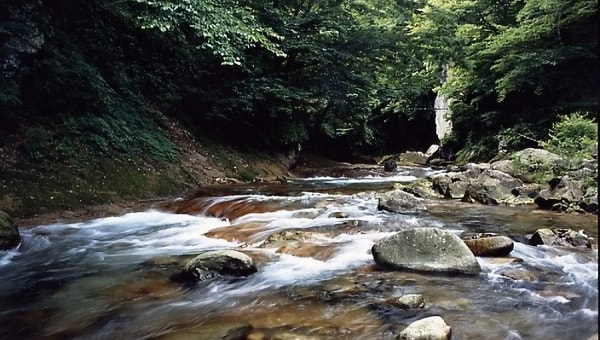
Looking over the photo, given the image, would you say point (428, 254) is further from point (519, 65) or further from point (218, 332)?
point (519, 65)

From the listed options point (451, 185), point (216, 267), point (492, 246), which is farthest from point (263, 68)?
point (492, 246)

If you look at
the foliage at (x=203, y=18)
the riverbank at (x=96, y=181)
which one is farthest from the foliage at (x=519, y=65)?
the riverbank at (x=96, y=181)

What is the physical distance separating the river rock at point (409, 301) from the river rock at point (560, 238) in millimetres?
2598

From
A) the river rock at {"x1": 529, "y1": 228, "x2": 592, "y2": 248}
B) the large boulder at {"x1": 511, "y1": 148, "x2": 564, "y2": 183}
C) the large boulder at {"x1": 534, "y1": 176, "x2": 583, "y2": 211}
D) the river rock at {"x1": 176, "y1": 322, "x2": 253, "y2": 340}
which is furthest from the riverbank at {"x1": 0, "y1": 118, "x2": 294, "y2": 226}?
the large boulder at {"x1": 534, "y1": 176, "x2": 583, "y2": 211}

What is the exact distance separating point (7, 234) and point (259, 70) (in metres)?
9.76

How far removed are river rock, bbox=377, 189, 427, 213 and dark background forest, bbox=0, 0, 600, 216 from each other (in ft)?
12.6

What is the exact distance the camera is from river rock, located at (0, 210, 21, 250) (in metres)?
6.53

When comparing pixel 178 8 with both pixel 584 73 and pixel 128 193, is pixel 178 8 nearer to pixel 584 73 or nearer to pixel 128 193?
pixel 128 193

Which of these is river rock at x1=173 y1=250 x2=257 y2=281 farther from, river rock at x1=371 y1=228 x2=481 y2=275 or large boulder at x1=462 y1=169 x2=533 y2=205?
large boulder at x1=462 y1=169 x2=533 y2=205

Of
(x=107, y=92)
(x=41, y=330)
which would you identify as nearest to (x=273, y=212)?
(x=41, y=330)

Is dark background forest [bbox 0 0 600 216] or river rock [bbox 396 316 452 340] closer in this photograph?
river rock [bbox 396 316 452 340]

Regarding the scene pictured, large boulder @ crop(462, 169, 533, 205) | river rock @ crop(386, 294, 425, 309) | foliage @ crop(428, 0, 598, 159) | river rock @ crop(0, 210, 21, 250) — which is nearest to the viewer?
river rock @ crop(386, 294, 425, 309)

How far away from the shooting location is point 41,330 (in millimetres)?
3961

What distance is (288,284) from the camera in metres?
4.97
